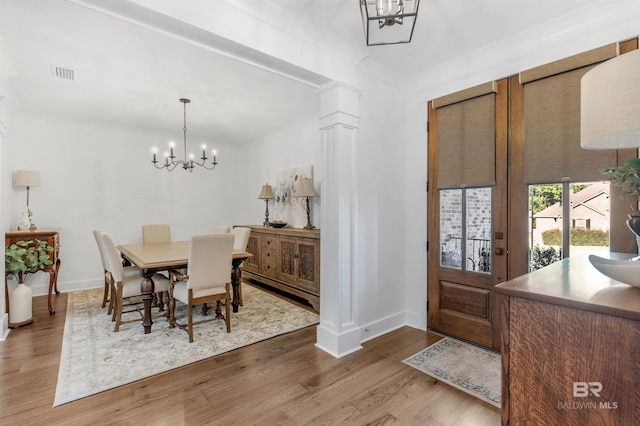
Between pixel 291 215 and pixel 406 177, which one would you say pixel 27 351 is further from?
pixel 406 177

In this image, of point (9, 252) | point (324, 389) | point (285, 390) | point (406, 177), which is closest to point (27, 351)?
point (9, 252)

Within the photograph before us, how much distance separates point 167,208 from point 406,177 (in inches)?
172

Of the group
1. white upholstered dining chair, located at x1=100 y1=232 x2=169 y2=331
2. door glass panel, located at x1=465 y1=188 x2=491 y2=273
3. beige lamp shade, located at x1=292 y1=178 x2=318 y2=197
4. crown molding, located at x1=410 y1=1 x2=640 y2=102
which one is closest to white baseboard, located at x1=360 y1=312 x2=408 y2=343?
door glass panel, located at x1=465 y1=188 x2=491 y2=273

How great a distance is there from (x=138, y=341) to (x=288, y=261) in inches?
80.4

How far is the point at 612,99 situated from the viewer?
2.97 ft

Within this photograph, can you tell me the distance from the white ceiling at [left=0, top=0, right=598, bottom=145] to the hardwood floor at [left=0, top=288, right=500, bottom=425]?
2.35m

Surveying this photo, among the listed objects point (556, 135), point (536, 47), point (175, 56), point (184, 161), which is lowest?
point (556, 135)

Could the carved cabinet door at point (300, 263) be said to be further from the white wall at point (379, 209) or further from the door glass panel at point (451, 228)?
the door glass panel at point (451, 228)

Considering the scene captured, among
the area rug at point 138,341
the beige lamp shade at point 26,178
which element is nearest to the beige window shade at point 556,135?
the area rug at point 138,341

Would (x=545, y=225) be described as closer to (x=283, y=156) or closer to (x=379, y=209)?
(x=379, y=209)

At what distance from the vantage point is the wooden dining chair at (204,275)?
2.86m

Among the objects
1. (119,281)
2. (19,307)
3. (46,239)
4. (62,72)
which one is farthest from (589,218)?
(46,239)

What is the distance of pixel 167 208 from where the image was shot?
18.2 feet

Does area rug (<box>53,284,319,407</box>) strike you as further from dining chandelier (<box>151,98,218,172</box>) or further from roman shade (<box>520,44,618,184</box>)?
roman shade (<box>520,44,618,184</box>)
